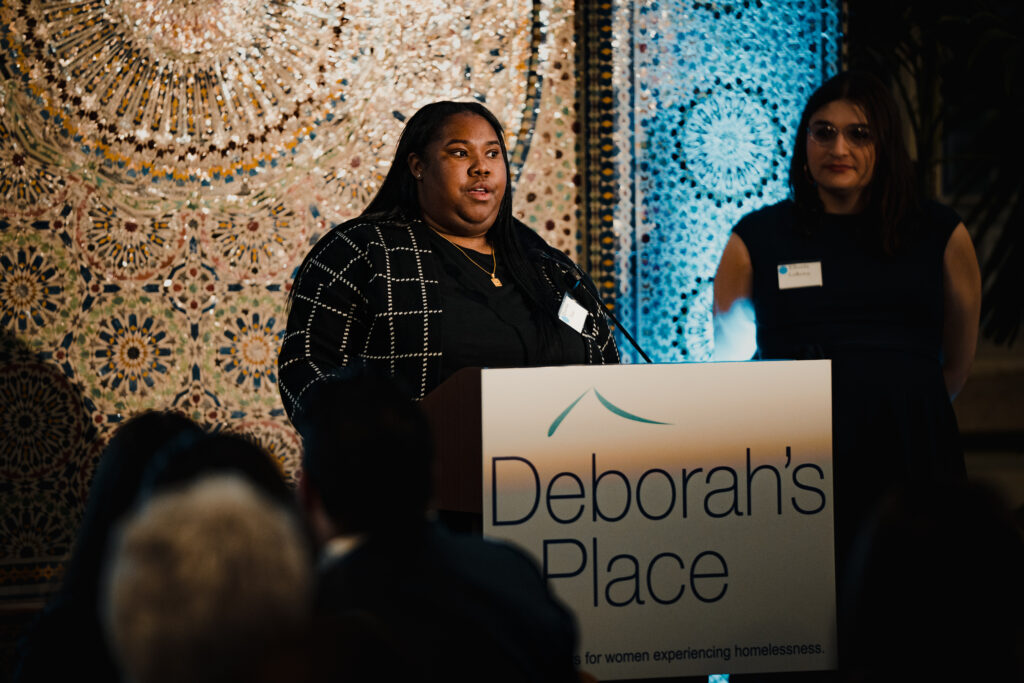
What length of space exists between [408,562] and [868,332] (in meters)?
2.15

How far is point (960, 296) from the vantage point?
3.18 meters

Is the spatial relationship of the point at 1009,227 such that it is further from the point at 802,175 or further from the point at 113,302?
the point at 113,302

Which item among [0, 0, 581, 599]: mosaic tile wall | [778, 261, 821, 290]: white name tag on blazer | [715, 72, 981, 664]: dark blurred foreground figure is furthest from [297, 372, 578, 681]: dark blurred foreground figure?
[0, 0, 581, 599]: mosaic tile wall

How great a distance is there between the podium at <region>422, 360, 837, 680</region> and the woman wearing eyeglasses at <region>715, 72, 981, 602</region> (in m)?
0.71

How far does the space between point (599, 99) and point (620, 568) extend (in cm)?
280

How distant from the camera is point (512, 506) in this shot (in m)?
2.17

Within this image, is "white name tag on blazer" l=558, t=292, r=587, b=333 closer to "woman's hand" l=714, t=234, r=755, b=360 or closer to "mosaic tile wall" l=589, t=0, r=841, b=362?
"woman's hand" l=714, t=234, r=755, b=360

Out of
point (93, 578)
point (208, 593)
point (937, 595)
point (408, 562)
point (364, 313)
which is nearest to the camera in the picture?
point (208, 593)

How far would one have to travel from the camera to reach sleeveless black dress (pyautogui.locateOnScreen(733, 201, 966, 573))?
2996 mm

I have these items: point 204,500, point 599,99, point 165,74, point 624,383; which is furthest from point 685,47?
point 204,500

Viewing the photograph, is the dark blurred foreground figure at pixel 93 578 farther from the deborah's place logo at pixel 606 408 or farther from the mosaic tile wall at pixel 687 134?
the mosaic tile wall at pixel 687 134

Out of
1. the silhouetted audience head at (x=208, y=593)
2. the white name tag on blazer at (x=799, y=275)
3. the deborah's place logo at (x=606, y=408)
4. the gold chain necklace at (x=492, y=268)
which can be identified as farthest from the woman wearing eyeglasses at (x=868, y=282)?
the silhouetted audience head at (x=208, y=593)

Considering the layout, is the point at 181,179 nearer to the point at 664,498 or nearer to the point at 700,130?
the point at 700,130

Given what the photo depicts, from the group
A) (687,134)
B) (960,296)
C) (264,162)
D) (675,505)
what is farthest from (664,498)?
(687,134)
